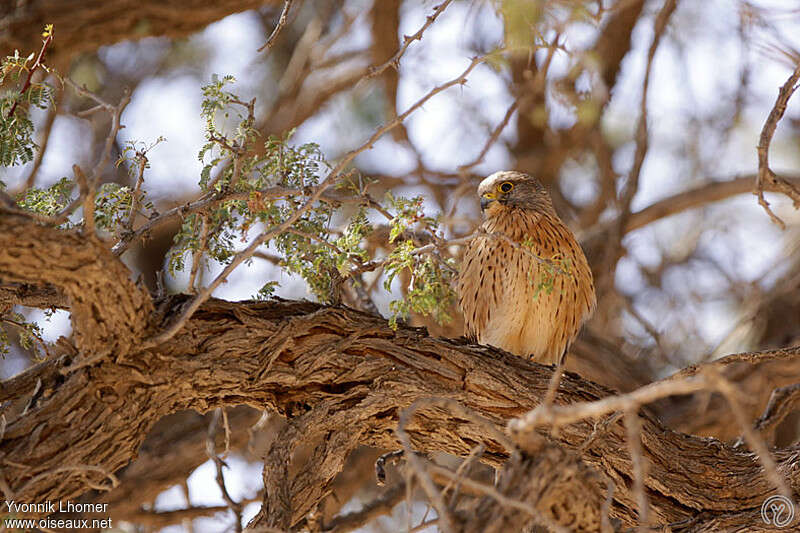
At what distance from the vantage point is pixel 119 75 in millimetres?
8812

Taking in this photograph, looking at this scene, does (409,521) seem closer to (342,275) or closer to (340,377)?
(340,377)

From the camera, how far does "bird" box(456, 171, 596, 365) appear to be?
5.12m

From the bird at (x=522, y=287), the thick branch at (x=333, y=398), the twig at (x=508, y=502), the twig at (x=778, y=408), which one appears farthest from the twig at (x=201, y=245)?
the twig at (x=778, y=408)

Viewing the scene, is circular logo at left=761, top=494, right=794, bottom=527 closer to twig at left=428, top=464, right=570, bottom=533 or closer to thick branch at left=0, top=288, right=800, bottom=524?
thick branch at left=0, top=288, right=800, bottom=524

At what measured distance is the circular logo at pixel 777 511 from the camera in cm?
371

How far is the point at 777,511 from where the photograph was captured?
12.4 ft

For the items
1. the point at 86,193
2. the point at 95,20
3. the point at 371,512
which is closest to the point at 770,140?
the point at 86,193

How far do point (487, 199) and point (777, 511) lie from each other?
267cm

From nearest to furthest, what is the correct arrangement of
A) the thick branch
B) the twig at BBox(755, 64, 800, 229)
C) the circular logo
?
the thick branch < the circular logo < the twig at BBox(755, 64, 800, 229)

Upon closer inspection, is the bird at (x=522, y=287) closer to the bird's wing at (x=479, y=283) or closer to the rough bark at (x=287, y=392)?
the bird's wing at (x=479, y=283)

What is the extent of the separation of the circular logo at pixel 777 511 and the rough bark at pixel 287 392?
44 mm

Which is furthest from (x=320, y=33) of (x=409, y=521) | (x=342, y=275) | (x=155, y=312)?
(x=409, y=521)

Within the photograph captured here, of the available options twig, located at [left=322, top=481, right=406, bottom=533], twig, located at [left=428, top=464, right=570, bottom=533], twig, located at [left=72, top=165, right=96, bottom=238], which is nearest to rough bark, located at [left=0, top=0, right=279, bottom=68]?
twig, located at [left=72, top=165, right=96, bottom=238]

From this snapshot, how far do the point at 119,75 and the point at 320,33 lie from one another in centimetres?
217
